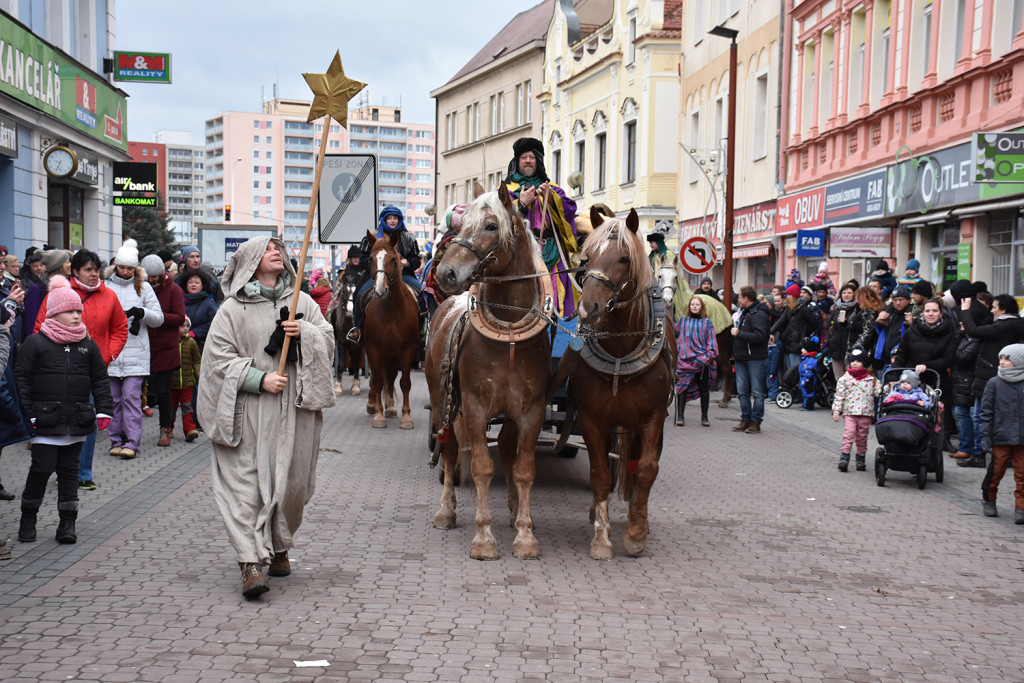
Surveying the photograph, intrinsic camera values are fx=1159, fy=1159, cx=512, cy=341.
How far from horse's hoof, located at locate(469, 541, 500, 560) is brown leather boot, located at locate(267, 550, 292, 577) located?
4.00ft

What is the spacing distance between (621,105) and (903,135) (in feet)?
72.2

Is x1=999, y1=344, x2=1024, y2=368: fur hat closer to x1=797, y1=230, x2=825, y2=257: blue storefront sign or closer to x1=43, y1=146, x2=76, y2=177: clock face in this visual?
x1=797, y1=230, x2=825, y2=257: blue storefront sign

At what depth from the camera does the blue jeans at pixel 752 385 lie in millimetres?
15430

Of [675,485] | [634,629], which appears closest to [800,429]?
[675,485]

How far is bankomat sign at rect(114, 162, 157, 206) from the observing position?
88.1ft

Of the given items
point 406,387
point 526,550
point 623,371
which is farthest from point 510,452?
point 406,387

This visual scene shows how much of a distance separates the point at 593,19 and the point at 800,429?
4036 cm

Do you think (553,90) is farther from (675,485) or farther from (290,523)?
(290,523)

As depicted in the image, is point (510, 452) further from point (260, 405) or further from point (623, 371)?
point (260, 405)

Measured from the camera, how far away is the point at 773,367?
775 inches

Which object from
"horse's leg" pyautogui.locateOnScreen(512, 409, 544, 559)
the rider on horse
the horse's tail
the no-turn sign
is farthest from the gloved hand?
the no-turn sign

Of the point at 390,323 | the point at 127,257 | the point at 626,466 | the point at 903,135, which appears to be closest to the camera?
the point at 626,466

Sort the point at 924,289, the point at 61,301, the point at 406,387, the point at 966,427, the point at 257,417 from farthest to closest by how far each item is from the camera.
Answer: the point at 406,387 → the point at 924,289 → the point at 966,427 → the point at 61,301 → the point at 257,417

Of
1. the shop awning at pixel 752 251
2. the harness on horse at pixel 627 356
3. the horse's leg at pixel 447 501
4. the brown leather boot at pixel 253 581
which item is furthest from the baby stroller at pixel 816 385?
the brown leather boot at pixel 253 581
